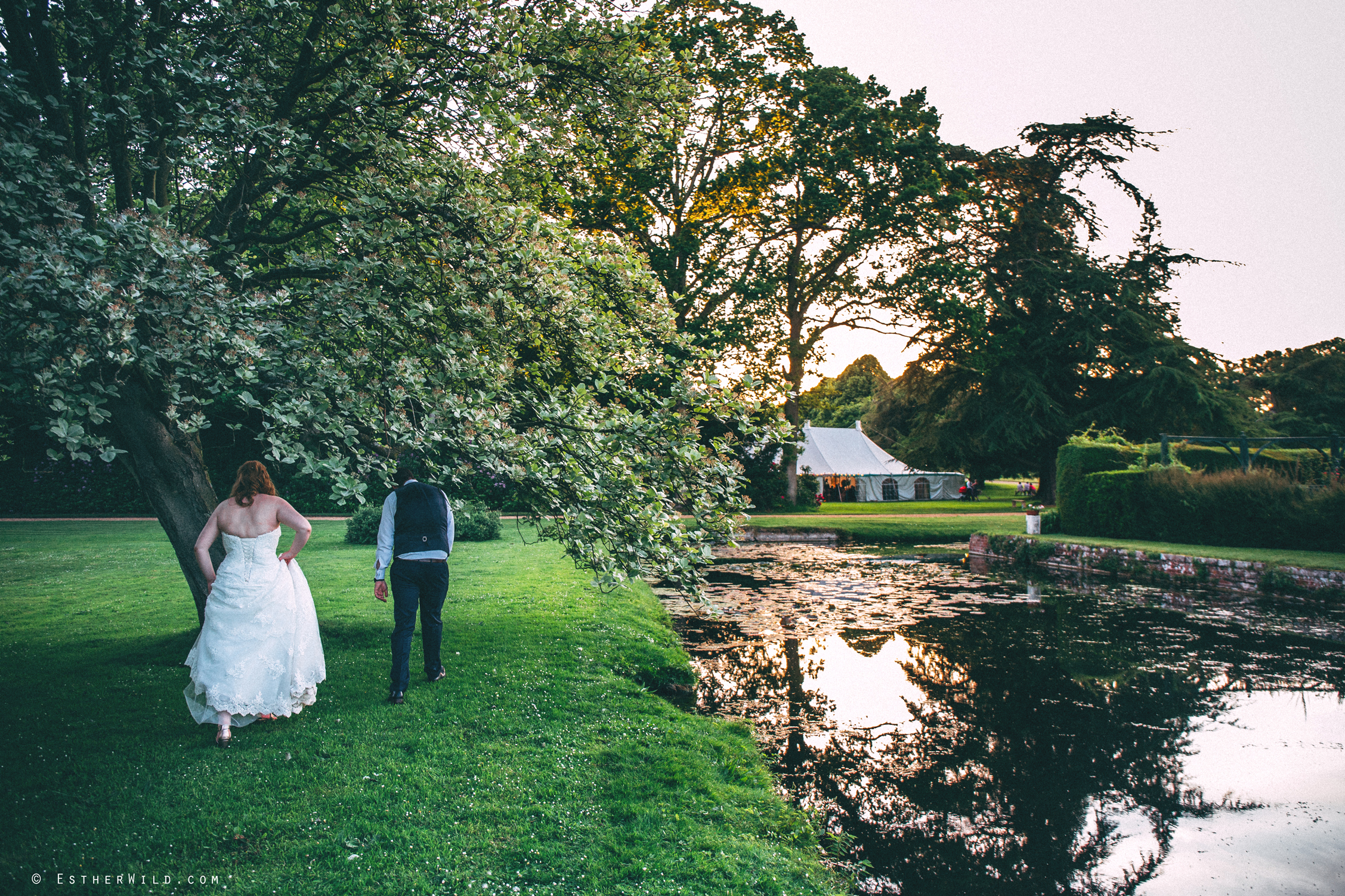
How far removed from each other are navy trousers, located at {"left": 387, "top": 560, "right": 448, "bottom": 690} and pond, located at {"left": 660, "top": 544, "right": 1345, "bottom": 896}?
8.90ft

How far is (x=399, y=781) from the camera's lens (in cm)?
436

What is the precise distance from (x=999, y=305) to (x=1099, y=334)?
17.9 feet

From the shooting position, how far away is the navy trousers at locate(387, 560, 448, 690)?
577 cm

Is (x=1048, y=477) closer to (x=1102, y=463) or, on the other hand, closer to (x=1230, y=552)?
(x=1102, y=463)

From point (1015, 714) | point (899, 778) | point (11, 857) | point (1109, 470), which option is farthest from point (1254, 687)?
point (1109, 470)

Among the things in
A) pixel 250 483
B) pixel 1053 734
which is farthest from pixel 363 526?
pixel 1053 734

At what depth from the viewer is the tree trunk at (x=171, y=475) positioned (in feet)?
20.6

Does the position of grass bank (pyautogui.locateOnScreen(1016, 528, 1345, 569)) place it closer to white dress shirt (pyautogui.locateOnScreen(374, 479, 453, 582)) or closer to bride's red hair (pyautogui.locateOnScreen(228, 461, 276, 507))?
white dress shirt (pyautogui.locateOnScreen(374, 479, 453, 582))

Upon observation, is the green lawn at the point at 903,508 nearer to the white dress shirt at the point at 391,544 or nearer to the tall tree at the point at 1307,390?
the tall tree at the point at 1307,390

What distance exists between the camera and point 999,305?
31719 millimetres

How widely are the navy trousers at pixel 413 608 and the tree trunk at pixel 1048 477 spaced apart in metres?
34.9

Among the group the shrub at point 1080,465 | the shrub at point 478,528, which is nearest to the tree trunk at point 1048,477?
the shrub at point 1080,465

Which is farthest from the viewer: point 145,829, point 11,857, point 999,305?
point 999,305

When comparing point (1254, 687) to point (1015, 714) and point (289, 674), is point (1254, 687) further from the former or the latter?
point (289, 674)
